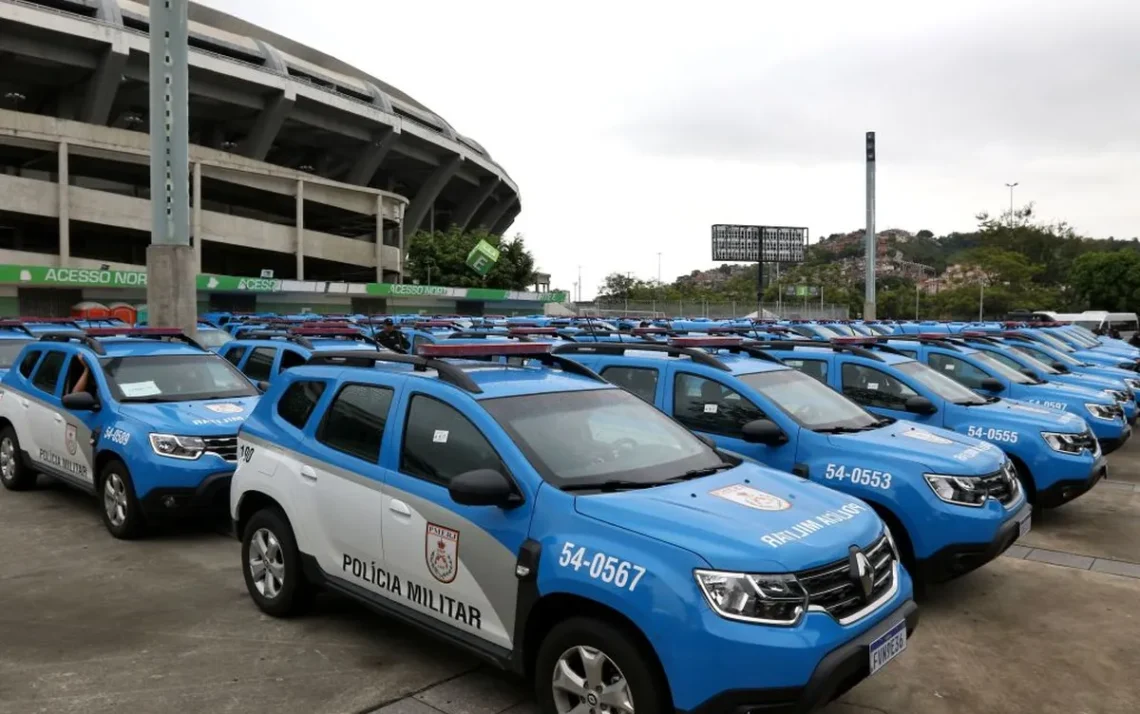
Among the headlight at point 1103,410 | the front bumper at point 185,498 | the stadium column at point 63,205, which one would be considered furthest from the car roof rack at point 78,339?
the stadium column at point 63,205

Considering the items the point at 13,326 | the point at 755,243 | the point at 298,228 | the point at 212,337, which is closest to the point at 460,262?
the point at 298,228

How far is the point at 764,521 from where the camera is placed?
3719 mm

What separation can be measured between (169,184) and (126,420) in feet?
27.8

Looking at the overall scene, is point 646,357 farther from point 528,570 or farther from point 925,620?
point 528,570

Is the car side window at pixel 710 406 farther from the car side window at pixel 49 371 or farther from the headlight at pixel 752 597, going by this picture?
the car side window at pixel 49 371

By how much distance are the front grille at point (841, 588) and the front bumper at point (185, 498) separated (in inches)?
200

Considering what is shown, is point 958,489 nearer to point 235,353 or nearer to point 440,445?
point 440,445

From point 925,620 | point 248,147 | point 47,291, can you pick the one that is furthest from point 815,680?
point 248,147

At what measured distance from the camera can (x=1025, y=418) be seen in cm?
792

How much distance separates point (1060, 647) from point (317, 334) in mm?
9750

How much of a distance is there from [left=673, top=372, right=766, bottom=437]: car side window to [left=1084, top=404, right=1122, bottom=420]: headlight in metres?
6.01

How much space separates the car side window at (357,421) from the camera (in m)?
4.79

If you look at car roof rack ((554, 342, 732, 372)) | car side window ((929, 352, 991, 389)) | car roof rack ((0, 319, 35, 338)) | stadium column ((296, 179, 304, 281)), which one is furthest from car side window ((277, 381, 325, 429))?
stadium column ((296, 179, 304, 281))

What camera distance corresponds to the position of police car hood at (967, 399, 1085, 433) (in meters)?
7.77
